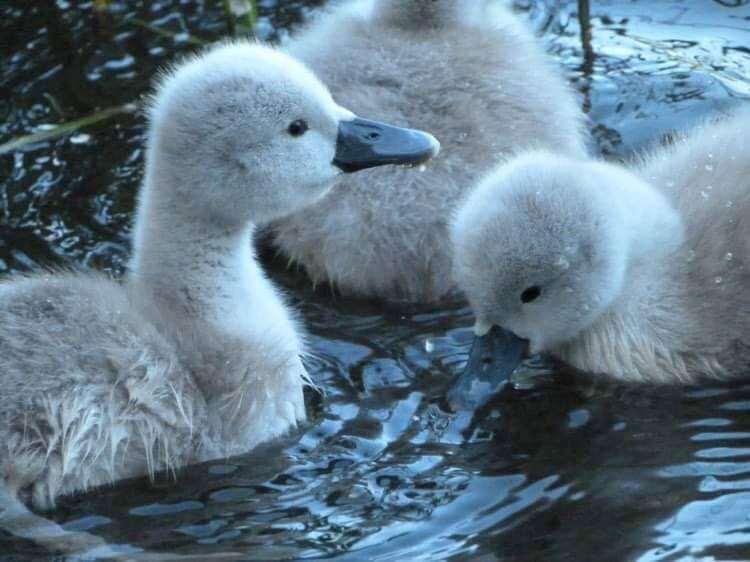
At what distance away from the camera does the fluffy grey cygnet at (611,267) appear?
186 inches

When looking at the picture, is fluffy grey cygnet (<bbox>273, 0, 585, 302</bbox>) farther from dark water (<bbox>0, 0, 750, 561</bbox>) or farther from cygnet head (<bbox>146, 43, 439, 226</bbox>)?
cygnet head (<bbox>146, 43, 439, 226</bbox>)

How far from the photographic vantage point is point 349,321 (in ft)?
17.6

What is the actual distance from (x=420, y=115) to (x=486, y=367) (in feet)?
3.24

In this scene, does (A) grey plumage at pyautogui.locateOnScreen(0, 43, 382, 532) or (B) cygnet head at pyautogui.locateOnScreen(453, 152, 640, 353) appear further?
(B) cygnet head at pyautogui.locateOnScreen(453, 152, 640, 353)

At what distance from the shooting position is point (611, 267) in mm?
4820

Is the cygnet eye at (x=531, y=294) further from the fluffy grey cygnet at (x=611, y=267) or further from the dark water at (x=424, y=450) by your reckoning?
the dark water at (x=424, y=450)

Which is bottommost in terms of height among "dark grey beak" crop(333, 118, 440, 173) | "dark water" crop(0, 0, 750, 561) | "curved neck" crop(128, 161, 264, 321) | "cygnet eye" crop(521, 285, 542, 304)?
"dark water" crop(0, 0, 750, 561)

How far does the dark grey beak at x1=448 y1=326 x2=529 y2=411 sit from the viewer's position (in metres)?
4.84

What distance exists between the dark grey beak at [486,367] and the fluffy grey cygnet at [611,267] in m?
0.04

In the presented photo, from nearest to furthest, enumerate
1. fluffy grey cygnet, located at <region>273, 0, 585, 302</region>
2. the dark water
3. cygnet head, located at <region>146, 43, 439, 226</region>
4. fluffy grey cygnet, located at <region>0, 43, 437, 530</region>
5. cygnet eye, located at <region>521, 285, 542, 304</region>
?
the dark water < fluffy grey cygnet, located at <region>0, 43, 437, 530</region> < cygnet head, located at <region>146, 43, 439, 226</region> < cygnet eye, located at <region>521, 285, 542, 304</region> < fluffy grey cygnet, located at <region>273, 0, 585, 302</region>

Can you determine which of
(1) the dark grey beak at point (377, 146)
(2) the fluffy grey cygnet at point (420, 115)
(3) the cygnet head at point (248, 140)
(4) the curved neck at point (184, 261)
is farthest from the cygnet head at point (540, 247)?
(4) the curved neck at point (184, 261)

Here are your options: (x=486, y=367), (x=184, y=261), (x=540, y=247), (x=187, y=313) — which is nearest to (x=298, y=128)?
(x=184, y=261)

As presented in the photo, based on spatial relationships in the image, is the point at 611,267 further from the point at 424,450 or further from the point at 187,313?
the point at 187,313

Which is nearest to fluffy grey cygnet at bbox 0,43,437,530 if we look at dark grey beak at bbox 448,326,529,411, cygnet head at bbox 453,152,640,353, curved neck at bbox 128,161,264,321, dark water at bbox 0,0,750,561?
curved neck at bbox 128,161,264,321
